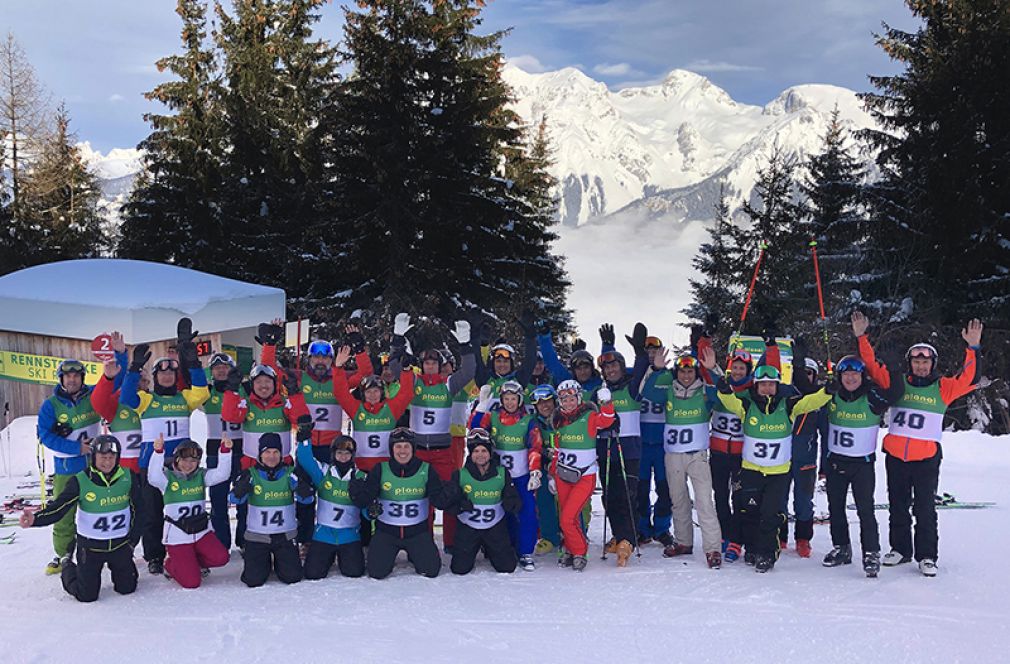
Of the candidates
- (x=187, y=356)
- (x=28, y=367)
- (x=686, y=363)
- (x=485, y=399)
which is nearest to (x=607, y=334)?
(x=686, y=363)

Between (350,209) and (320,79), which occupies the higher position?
(320,79)

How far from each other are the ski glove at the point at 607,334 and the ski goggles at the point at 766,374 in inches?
62.4

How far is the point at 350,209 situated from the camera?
55.7 feet

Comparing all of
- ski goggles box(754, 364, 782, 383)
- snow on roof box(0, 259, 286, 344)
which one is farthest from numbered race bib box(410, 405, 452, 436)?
snow on roof box(0, 259, 286, 344)

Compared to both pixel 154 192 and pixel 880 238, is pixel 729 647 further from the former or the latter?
pixel 154 192

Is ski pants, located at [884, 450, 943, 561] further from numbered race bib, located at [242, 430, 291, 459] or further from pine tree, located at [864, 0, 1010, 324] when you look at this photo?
pine tree, located at [864, 0, 1010, 324]

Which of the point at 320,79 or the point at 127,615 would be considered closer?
the point at 127,615

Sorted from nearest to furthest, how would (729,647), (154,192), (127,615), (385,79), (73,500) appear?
(729,647) → (127,615) → (73,500) → (385,79) → (154,192)

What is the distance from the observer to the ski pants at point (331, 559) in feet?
19.6

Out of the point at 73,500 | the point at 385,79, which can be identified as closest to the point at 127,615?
the point at 73,500

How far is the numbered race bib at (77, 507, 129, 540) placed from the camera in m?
5.57

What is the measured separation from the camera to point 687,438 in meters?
6.41

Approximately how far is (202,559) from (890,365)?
557 centimetres

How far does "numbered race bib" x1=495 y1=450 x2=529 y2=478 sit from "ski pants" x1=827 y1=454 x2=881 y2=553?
2.45 m
